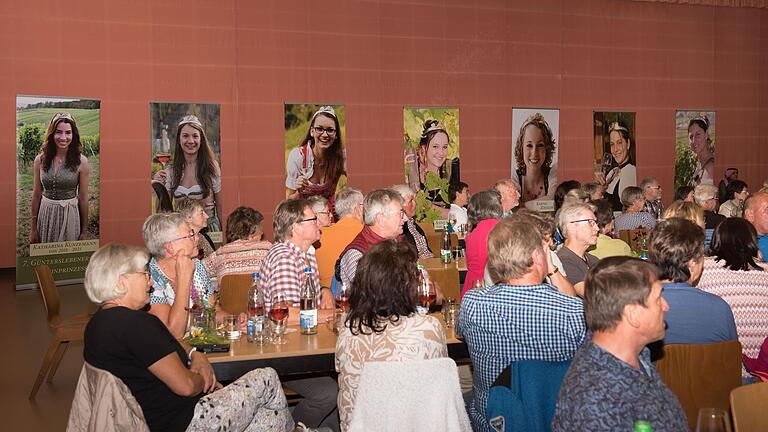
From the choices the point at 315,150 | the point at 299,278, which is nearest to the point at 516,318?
the point at 299,278

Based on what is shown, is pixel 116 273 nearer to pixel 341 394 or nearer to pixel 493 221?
pixel 341 394

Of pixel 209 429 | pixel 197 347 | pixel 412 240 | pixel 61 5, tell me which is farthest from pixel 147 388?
pixel 61 5

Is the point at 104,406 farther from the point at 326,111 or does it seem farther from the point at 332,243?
the point at 326,111

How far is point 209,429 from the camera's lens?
3.59m

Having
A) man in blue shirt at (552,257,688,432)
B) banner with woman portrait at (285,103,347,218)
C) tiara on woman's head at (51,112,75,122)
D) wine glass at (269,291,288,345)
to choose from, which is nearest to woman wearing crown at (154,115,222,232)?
banner with woman portrait at (285,103,347,218)

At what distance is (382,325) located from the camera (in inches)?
135

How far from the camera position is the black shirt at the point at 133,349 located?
11.0 feet

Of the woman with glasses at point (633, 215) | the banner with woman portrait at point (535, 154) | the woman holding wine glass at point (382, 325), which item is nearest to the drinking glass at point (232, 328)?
the woman holding wine glass at point (382, 325)

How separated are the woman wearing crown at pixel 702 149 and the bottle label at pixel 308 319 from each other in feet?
41.1

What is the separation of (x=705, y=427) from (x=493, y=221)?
4.20m

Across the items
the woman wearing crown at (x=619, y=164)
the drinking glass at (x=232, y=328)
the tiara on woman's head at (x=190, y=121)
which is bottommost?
the drinking glass at (x=232, y=328)

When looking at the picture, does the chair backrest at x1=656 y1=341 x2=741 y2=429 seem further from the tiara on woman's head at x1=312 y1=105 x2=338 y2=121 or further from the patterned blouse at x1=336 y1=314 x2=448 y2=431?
the tiara on woman's head at x1=312 y1=105 x2=338 y2=121

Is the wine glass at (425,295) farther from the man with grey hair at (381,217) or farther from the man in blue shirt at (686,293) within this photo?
the man in blue shirt at (686,293)

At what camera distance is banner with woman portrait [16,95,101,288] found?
1056 centimetres
